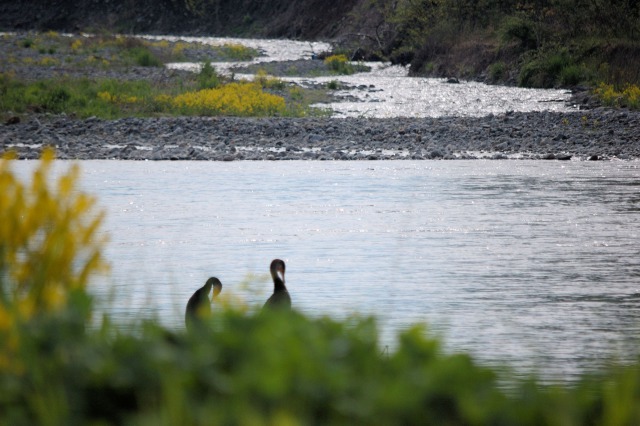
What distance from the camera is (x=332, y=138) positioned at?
21.7 metres

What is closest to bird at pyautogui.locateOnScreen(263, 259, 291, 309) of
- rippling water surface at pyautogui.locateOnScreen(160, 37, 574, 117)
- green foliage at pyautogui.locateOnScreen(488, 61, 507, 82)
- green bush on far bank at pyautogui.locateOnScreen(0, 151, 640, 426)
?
green bush on far bank at pyautogui.locateOnScreen(0, 151, 640, 426)

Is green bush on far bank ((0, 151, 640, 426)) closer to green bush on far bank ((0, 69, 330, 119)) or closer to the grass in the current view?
A: the grass

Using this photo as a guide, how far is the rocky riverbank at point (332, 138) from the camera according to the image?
19812 millimetres

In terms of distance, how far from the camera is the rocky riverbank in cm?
1981

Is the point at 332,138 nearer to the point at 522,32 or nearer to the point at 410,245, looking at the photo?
the point at 410,245

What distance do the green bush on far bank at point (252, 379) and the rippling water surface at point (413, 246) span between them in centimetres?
49

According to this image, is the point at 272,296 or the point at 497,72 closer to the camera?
the point at 272,296

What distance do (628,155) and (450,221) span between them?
830cm

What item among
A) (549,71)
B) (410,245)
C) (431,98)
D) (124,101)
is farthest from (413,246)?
(549,71)

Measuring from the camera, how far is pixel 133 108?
25.8 meters

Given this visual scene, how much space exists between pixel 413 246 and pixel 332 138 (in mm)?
11265

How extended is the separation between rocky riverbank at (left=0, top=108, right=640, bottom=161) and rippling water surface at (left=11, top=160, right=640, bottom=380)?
5.55 ft

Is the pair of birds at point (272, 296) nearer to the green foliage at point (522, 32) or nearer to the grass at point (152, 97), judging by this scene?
the grass at point (152, 97)

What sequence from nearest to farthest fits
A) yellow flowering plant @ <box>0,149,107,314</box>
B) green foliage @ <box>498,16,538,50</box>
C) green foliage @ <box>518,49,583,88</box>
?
yellow flowering plant @ <box>0,149,107,314</box>
green foliage @ <box>518,49,583,88</box>
green foliage @ <box>498,16,538,50</box>
